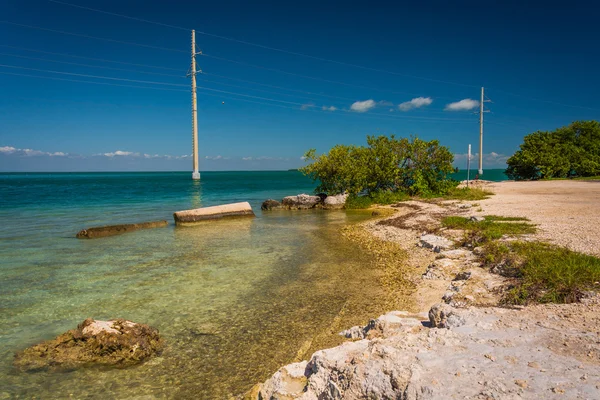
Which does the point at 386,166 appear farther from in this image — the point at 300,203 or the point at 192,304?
the point at 192,304

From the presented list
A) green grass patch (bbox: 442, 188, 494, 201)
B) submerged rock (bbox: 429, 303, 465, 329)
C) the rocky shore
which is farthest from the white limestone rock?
green grass patch (bbox: 442, 188, 494, 201)

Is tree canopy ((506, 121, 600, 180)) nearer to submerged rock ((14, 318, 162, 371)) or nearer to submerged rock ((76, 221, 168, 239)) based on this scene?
submerged rock ((76, 221, 168, 239))

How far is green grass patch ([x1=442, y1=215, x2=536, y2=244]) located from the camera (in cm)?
1268

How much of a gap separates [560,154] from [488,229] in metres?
48.1

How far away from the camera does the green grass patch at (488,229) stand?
12.7 metres

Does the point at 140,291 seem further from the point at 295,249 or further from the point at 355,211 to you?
the point at 355,211

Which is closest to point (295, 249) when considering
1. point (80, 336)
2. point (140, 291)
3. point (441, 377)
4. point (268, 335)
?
point (140, 291)

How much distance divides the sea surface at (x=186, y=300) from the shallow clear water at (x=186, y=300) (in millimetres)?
30

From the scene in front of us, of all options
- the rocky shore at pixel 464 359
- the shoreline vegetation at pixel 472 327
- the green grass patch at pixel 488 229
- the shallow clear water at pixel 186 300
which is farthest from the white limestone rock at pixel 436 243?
the rocky shore at pixel 464 359

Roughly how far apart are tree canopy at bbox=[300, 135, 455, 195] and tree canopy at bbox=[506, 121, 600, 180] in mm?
23571

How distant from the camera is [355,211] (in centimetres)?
3055

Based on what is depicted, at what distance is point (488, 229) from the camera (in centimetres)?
1384

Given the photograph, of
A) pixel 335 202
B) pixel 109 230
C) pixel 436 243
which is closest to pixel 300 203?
pixel 335 202

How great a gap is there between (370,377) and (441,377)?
772 mm
